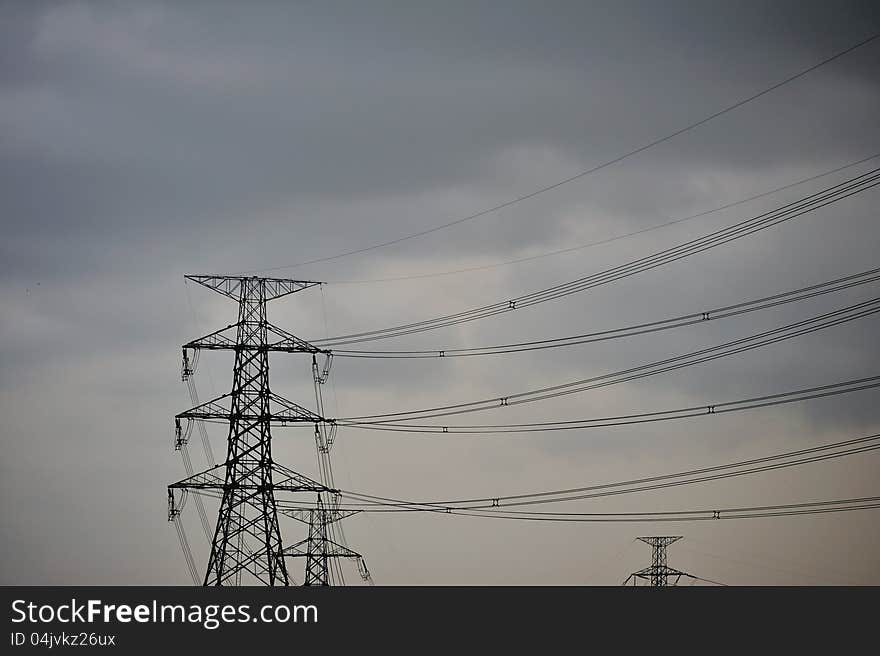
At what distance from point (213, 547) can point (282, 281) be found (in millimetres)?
13797

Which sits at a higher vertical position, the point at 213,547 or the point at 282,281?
the point at 282,281
